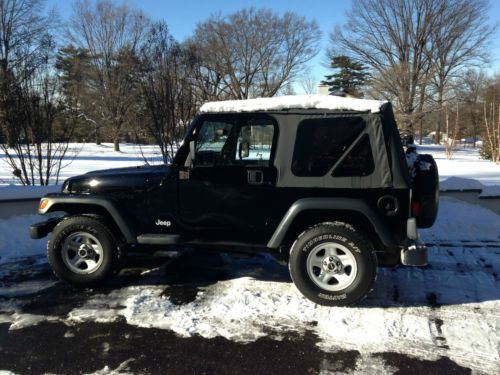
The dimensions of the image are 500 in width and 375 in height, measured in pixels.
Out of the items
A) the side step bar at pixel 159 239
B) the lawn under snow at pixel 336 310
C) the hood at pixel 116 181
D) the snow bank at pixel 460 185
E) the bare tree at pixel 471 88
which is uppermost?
the bare tree at pixel 471 88

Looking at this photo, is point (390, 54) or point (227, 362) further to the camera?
point (390, 54)

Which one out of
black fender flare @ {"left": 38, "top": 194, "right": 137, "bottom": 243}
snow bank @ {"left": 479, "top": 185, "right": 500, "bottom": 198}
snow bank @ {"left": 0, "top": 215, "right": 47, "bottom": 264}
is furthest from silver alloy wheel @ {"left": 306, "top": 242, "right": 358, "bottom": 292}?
snow bank @ {"left": 479, "top": 185, "right": 500, "bottom": 198}

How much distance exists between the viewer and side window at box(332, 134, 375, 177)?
13.3ft

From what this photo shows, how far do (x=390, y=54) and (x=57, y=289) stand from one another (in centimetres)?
4255

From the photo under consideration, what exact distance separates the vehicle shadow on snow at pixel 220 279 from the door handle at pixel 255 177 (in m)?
0.86

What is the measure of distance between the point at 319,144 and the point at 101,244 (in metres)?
2.45

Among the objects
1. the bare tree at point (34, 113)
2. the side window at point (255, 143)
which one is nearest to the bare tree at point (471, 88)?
the bare tree at point (34, 113)

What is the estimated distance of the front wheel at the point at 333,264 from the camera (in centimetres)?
404

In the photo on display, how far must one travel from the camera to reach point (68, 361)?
3227 mm

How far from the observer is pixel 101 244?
4.63 meters

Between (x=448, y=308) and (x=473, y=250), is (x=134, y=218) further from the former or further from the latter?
(x=473, y=250)

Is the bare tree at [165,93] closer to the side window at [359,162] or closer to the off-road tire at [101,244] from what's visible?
the off-road tire at [101,244]

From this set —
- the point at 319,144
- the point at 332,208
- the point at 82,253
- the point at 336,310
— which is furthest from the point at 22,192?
the point at 336,310

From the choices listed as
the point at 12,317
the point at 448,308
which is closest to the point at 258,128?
the point at 448,308
